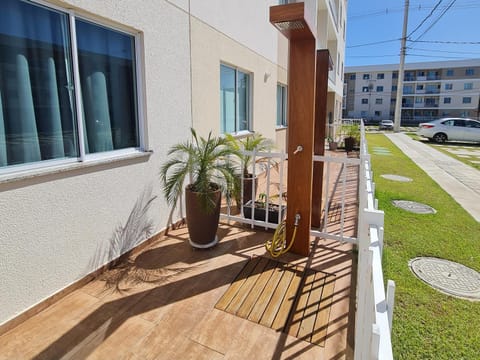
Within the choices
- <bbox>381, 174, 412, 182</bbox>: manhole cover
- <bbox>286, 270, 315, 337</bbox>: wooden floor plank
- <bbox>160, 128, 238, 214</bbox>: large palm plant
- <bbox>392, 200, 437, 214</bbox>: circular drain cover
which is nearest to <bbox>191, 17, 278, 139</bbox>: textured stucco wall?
<bbox>160, 128, 238, 214</bbox>: large palm plant

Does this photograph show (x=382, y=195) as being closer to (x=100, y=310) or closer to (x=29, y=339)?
(x=100, y=310)

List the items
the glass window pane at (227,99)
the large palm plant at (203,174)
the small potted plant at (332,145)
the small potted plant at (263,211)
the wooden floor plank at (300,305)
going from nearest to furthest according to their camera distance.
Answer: the wooden floor plank at (300,305), the large palm plant at (203,174), the small potted plant at (263,211), the glass window pane at (227,99), the small potted plant at (332,145)

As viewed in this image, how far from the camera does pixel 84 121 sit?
9.08 feet

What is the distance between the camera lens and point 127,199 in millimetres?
3219

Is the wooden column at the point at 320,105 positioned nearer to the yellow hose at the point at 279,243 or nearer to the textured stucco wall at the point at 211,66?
the yellow hose at the point at 279,243

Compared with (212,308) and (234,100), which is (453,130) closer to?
(234,100)

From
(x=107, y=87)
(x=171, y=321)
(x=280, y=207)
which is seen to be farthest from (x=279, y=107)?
(x=171, y=321)

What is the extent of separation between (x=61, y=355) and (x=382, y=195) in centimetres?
557

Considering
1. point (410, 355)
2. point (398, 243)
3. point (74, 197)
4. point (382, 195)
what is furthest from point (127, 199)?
point (382, 195)

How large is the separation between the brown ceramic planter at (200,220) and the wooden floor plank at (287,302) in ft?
3.57

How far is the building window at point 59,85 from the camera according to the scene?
219 centimetres

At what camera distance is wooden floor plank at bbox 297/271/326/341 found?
225 centimetres

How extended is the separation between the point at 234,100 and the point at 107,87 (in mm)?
3282

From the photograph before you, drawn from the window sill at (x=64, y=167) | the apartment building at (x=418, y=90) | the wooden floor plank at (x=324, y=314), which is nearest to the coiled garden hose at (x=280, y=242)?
the wooden floor plank at (x=324, y=314)
